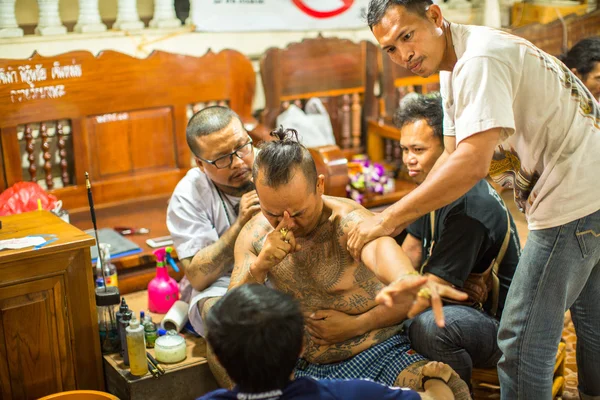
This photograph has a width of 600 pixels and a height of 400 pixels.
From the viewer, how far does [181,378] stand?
271 centimetres

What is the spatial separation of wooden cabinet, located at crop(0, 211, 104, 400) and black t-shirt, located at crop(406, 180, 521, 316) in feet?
4.18

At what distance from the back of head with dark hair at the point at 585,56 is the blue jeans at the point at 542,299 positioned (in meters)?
2.00

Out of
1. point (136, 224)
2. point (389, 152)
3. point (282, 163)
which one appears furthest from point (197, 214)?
point (389, 152)

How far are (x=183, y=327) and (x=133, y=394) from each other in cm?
45

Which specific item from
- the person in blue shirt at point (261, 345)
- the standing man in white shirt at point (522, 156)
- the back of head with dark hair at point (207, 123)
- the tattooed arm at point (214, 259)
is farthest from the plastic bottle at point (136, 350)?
the person in blue shirt at point (261, 345)

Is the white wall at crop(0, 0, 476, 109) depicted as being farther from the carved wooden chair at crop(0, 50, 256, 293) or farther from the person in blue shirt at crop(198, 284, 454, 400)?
the person in blue shirt at crop(198, 284, 454, 400)

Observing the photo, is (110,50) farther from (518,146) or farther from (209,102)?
(518,146)

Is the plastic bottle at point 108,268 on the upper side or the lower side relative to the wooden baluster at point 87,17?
lower

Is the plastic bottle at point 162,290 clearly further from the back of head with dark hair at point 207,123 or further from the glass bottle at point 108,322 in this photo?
the back of head with dark hair at point 207,123

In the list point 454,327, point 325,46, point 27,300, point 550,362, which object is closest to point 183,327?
point 27,300

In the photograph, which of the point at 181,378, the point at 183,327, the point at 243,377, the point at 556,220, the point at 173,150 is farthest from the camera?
the point at 173,150

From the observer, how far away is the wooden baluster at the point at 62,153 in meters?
4.12

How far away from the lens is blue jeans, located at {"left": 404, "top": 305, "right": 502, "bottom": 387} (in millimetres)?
2469

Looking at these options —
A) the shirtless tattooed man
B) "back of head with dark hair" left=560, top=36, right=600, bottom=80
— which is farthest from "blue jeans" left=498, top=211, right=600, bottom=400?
"back of head with dark hair" left=560, top=36, right=600, bottom=80
